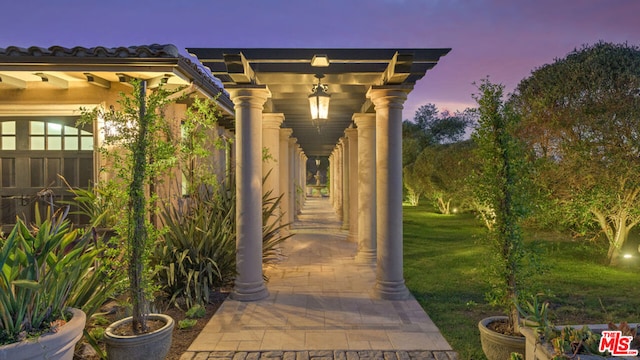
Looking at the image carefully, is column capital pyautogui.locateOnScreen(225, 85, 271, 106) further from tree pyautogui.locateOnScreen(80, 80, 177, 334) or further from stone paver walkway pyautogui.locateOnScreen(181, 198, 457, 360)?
stone paver walkway pyautogui.locateOnScreen(181, 198, 457, 360)

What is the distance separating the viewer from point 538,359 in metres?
2.79

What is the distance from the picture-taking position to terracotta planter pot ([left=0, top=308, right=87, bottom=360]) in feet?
8.29

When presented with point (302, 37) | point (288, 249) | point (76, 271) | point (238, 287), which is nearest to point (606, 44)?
point (288, 249)

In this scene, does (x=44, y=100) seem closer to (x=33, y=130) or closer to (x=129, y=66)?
(x=33, y=130)

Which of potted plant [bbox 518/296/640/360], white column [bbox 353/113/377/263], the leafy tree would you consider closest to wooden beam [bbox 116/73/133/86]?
white column [bbox 353/113/377/263]

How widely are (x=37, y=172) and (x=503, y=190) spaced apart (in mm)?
6989

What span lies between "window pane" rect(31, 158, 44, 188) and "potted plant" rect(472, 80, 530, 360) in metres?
6.71

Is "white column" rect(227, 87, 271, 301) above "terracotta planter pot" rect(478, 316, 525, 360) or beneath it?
above

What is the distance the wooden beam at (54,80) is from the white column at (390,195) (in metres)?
4.64

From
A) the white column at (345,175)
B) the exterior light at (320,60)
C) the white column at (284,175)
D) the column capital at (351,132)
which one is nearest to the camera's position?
the exterior light at (320,60)

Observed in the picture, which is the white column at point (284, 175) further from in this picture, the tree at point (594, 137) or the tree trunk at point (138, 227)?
the tree trunk at point (138, 227)

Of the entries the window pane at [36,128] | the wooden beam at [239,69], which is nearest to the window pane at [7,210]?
the window pane at [36,128]

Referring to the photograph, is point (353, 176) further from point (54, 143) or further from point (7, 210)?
point (7, 210)

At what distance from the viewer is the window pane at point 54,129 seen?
20.9 feet
